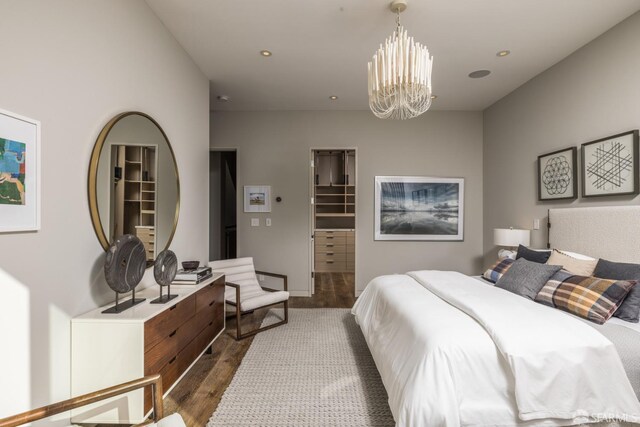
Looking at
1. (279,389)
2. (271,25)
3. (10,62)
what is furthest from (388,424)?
(271,25)

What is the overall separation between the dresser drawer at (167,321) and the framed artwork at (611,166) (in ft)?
11.9

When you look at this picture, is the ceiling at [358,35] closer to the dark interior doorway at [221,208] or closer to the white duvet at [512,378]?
the dark interior doorway at [221,208]

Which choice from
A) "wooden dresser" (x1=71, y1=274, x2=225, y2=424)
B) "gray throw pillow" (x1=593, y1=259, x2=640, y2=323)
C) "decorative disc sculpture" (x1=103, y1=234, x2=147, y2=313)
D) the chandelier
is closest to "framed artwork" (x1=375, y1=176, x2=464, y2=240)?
"gray throw pillow" (x1=593, y1=259, x2=640, y2=323)

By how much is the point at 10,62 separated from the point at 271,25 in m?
1.84

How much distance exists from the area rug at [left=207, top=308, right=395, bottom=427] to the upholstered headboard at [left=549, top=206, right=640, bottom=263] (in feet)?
7.16

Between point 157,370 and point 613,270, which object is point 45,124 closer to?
point 157,370

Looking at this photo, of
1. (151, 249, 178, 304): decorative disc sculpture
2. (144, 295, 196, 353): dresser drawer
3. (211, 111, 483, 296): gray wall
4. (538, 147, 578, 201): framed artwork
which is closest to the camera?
(144, 295, 196, 353): dresser drawer

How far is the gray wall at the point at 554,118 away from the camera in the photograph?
254 cm

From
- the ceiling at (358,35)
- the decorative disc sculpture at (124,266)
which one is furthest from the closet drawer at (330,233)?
the decorative disc sculpture at (124,266)

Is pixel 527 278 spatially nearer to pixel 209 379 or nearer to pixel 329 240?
pixel 209 379

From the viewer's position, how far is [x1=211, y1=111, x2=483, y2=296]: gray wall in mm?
4699

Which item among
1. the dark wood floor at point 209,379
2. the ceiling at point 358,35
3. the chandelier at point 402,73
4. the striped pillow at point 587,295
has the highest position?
the ceiling at point 358,35

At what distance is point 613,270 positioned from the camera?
2236mm

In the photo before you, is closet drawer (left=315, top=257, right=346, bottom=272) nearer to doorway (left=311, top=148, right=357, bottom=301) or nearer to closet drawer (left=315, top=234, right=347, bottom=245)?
doorway (left=311, top=148, right=357, bottom=301)
